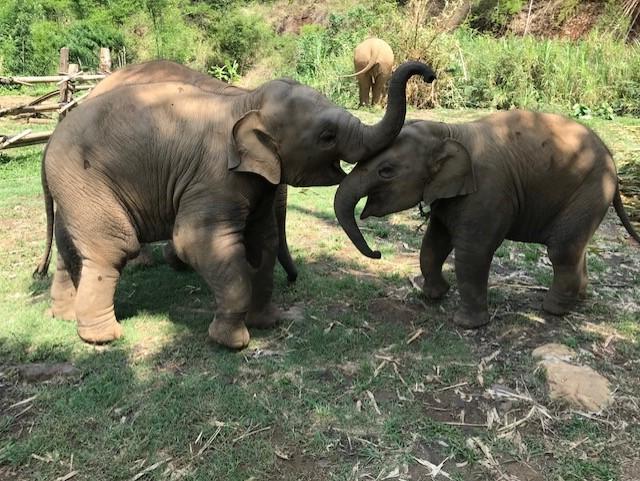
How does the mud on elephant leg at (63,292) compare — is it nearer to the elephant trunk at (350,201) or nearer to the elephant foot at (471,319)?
the elephant trunk at (350,201)

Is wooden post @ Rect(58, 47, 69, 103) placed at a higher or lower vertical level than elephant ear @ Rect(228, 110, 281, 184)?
lower

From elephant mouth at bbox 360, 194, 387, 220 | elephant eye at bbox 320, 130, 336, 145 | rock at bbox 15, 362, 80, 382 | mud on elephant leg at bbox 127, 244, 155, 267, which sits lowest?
mud on elephant leg at bbox 127, 244, 155, 267

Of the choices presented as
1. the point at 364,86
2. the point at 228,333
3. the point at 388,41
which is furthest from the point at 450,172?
the point at 388,41

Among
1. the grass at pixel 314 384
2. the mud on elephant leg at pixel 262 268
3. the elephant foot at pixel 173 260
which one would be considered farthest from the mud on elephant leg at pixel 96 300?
the elephant foot at pixel 173 260

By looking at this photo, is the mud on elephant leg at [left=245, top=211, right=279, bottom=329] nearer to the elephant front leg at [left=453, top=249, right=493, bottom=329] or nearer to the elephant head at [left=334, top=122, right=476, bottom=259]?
the elephant head at [left=334, top=122, right=476, bottom=259]

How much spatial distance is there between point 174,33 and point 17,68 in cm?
771

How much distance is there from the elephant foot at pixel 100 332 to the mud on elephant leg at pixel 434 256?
8.73 feet

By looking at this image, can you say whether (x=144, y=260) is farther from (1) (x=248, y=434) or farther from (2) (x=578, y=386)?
Answer: (2) (x=578, y=386)

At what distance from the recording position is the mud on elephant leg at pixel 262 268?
16.0 ft

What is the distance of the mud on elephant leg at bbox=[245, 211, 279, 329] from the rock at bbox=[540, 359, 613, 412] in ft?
7.09

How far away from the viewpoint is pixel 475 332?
495cm

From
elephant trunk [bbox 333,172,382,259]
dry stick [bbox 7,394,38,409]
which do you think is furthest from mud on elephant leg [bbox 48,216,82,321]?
elephant trunk [bbox 333,172,382,259]

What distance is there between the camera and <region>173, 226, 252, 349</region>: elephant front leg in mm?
4281

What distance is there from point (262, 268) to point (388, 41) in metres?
14.7
